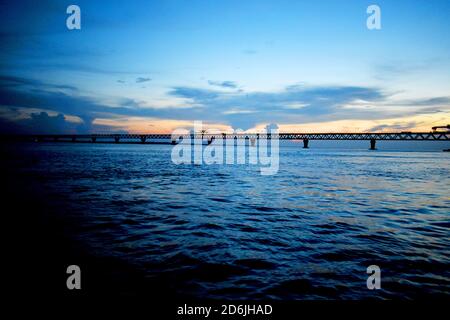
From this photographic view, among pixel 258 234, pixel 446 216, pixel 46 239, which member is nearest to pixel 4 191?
pixel 46 239

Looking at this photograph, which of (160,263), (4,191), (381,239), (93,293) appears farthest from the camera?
(4,191)

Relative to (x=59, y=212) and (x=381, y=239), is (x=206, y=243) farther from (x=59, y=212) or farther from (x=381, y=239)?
(x=59, y=212)

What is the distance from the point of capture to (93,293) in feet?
15.7

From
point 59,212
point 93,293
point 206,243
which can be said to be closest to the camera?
point 93,293

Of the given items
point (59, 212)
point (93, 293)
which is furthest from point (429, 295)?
point (59, 212)

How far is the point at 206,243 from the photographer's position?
7367 mm

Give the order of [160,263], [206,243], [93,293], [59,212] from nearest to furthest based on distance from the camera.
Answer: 1. [93,293]
2. [160,263]
3. [206,243]
4. [59,212]
